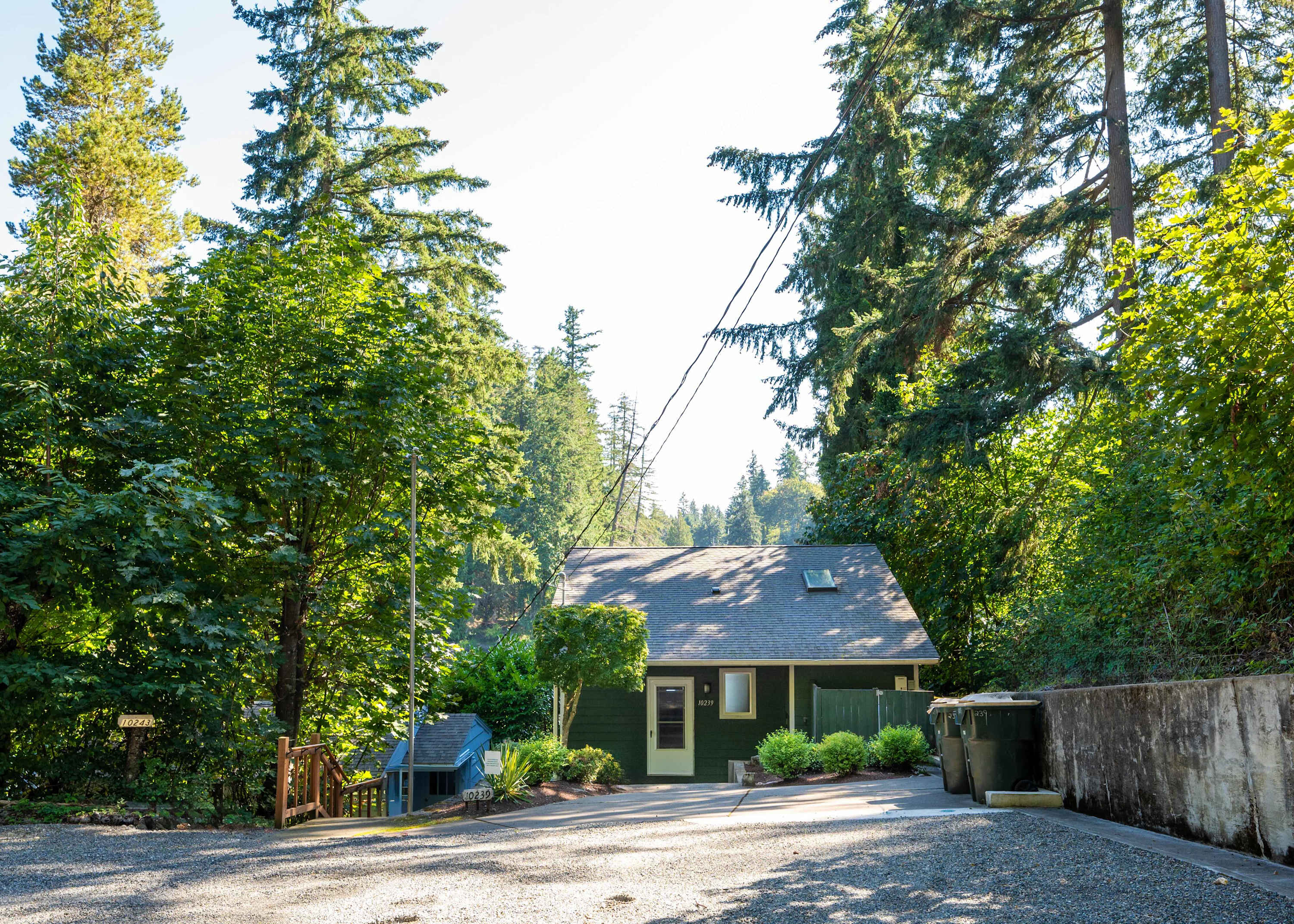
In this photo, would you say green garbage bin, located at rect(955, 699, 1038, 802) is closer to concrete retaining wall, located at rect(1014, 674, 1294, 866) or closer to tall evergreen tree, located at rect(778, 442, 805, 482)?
concrete retaining wall, located at rect(1014, 674, 1294, 866)

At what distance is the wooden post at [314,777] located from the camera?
1216 cm

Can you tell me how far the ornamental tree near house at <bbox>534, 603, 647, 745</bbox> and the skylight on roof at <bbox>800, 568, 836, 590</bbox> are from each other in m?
7.33

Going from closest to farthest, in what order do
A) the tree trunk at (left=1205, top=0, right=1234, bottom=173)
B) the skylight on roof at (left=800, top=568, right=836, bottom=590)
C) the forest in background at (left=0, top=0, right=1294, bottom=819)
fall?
the forest in background at (left=0, top=0, right=1294, bottom=819)
the tree trunk at (left=1205, top=0, right=1234, bottom=173)
the skylight on roof at (left=800, top=568, right=836, bottom=590)

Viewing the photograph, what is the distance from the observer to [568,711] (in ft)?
56.4

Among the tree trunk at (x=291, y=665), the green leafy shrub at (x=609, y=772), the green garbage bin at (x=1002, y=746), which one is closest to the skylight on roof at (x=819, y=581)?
the green leafy shrub at (x=609, y=772)

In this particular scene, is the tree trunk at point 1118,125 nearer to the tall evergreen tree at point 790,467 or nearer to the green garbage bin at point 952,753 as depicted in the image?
the green garbage bin at point 952,753

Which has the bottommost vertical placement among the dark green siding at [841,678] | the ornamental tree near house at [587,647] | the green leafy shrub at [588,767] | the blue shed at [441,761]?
the blue shed at [441,761]

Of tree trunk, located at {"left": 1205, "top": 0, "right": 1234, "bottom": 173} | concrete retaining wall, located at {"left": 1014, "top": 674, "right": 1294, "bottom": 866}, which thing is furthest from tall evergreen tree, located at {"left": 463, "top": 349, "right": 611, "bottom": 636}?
concrete retaining wall, located at {"left": 1014, "top": 674, "right": 1294, "bottom": 866}

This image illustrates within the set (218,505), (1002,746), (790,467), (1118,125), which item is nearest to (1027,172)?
(1118,125)

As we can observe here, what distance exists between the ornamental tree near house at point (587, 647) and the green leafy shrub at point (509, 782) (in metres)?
2.32

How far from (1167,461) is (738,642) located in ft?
35.6

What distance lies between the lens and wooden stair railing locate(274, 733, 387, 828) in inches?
440

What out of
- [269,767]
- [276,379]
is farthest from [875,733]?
[276,379]

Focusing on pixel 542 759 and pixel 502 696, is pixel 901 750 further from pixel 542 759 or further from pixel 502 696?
pixel 502 696
